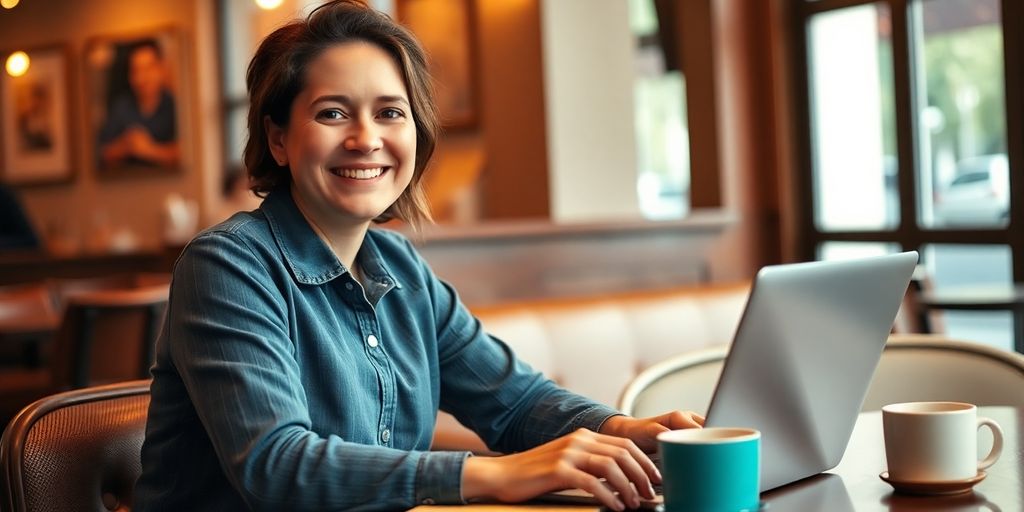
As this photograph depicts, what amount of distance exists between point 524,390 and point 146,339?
7.92 feet

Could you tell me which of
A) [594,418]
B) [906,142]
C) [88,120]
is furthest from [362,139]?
[88,120]

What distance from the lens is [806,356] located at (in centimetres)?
105

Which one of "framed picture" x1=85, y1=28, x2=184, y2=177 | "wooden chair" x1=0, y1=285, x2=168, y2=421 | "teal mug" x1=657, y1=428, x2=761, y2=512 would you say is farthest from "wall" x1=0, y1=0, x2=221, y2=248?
"teal mug" x1=657, y1=428, x2=761, y2=512

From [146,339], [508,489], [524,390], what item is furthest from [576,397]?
[146,339]

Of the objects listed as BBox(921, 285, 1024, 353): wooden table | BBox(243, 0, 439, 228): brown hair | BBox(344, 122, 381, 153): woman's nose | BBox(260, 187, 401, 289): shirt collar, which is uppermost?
BBox(243, 0, 439, 228): brown hair

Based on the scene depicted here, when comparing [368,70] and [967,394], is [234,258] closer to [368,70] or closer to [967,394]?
[368,70]

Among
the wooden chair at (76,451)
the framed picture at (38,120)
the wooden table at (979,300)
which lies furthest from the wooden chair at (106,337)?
the framed picture at (38,120)

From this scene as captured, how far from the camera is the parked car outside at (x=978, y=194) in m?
5.16

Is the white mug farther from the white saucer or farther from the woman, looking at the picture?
the woman

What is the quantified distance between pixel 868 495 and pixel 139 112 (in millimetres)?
7822

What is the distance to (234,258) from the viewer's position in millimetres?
1271

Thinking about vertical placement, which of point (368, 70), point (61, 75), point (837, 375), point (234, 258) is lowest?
point (837, 375)

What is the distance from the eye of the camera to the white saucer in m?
1.09

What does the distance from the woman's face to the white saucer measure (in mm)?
699
